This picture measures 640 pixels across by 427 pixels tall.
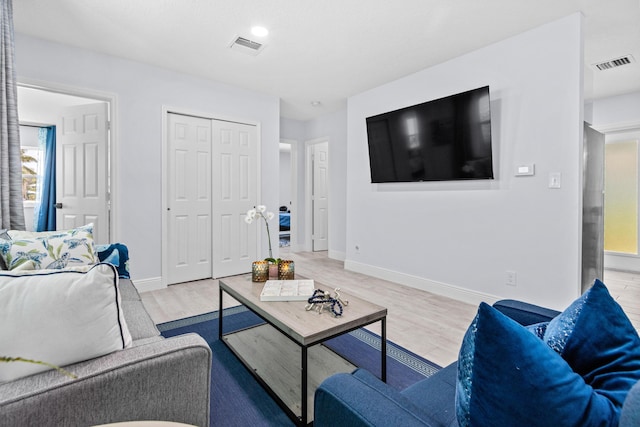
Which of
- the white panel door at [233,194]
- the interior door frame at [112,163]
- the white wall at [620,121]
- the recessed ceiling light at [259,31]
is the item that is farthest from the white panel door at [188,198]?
the white wall at [620,121]

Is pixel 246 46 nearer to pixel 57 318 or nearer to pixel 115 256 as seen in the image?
pixel 115 256

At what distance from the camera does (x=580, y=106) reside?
2.46 meters

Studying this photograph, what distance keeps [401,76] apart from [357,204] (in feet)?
5.72

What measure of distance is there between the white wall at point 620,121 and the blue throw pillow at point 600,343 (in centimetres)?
497

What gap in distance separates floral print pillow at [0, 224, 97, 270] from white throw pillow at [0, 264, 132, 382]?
846mm

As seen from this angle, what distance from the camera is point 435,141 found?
330 cm

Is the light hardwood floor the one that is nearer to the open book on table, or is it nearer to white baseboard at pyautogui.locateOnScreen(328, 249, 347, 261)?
the open book on table

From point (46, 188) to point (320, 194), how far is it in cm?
434

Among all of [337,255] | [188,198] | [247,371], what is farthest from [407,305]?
[188,198]

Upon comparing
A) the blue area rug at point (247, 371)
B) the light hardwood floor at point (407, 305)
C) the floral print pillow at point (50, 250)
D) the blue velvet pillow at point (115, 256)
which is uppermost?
the floral print pillow at point (50, 250)

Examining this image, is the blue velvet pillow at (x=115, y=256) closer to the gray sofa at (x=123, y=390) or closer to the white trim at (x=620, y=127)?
the gray sofa at (x=123, y=390)

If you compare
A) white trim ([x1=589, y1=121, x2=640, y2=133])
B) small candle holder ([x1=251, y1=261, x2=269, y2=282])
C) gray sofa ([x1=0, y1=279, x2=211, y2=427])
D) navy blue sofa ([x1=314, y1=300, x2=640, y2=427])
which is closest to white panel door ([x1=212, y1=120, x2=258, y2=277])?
small candle holder ([x1=251, y1=261, x2=269, y2=282])

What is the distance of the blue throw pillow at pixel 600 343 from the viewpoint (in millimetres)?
629

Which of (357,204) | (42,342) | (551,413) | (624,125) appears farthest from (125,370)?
(624,125)
